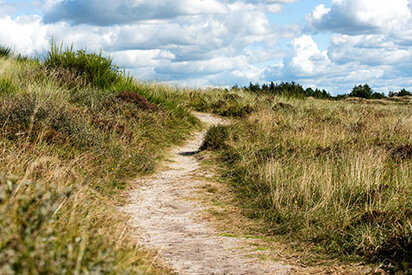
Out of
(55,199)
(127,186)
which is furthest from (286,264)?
(127,186)

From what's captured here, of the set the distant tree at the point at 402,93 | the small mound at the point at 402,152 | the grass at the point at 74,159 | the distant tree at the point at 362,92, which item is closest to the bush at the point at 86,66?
the grass at the point at 74,159

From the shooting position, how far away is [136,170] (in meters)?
9.35

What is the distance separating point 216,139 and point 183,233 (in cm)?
621

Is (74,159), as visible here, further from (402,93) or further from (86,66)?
(402,93)

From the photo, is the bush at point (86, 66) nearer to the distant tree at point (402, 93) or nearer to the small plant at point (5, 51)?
the small plant at point (5, 51)

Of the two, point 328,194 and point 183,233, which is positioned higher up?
point 328,194

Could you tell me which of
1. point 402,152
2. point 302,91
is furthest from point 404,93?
point 402,152

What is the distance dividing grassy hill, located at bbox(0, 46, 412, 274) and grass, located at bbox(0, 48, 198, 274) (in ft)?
0.08


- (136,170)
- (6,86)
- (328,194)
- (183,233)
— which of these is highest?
(6,86)

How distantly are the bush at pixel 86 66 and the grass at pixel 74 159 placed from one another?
0.04m

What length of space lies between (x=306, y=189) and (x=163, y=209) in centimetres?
245

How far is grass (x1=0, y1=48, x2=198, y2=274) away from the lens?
3.07 m

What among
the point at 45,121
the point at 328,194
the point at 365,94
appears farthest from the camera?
the point at 365,94

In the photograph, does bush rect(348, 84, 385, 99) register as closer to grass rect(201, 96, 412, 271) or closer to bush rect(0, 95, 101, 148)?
grass rect(201, 96, 412, 271)
